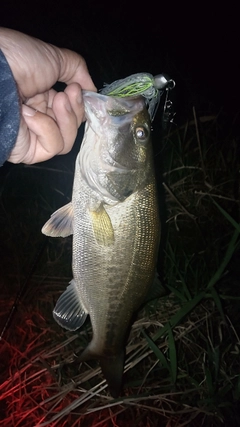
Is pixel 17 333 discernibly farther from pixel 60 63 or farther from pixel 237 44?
pixel 237 44

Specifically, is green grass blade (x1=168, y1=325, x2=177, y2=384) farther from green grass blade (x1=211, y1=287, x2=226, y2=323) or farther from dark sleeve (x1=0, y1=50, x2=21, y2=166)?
dark sleeve (x1=0, y1=50, x2=21, y2=166)

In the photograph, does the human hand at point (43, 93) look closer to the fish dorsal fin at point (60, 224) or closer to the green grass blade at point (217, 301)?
the fish dorsal fin at point (60, 224)

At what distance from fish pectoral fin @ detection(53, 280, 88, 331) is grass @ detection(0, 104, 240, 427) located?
2.59 feet

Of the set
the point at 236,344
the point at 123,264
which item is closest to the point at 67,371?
the point at 236,344

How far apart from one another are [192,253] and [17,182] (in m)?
2.19

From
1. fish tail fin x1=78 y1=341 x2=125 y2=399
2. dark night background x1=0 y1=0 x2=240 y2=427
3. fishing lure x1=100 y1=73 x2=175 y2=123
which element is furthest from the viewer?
dark night background x1=0 y1=0 x2=240 y2=427

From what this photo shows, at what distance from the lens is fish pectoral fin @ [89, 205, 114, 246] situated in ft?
6.04

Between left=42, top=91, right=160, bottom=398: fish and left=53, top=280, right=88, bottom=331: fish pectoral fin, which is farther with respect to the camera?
left=53, top=280, right=88, bottom=331: fish pectoral fin

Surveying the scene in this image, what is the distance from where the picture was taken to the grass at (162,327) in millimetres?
3047

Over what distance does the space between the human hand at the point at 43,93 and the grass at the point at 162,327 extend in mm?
1194

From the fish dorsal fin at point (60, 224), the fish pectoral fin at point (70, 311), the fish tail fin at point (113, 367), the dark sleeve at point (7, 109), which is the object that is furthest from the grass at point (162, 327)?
the dark sleeve at point (7, 109)

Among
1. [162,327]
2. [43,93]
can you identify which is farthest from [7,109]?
[162,327]

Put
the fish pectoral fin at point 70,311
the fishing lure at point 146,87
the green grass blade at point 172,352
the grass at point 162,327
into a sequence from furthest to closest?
the grass at point 162,327 < the green grass blade at point 172,352 < the fish pectoral fin at point 70,311 < the fishing lure at point 146,87

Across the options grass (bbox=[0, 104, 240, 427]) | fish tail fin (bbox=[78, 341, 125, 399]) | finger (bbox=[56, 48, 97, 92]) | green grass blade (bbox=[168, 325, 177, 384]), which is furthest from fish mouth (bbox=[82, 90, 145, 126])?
green grass blade (bbox=[168, 325, 177, 384])
